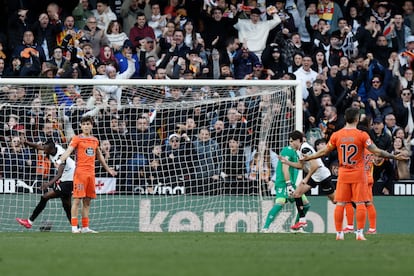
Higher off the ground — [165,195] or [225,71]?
[225,71]

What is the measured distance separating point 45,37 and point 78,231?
687 cm

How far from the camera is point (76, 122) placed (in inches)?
825

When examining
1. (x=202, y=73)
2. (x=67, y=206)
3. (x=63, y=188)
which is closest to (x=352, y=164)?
(x=63, y=188)

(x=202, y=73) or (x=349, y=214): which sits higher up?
(x=202, y=73)

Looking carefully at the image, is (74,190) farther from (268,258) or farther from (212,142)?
(268,258)

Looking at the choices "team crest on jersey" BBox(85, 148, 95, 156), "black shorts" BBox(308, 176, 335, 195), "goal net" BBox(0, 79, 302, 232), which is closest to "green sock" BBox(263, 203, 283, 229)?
"black shorts" BBox(308, 176, 335, 195)

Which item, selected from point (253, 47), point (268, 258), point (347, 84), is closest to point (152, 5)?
point (253, 47)

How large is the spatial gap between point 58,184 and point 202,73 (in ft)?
19.3

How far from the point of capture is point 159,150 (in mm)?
20875

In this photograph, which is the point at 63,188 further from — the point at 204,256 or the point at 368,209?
the point at 204,256

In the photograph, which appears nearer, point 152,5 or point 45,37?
point 45,37

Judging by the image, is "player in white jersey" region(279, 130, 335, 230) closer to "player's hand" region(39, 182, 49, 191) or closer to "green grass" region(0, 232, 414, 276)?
"green grass" region(0, 232, 414, 276)

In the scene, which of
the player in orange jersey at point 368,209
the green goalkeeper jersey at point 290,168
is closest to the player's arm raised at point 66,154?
the green goalkeeper jersey at point 290,168

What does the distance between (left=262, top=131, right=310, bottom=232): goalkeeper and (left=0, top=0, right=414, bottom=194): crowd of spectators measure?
52.9 inches
